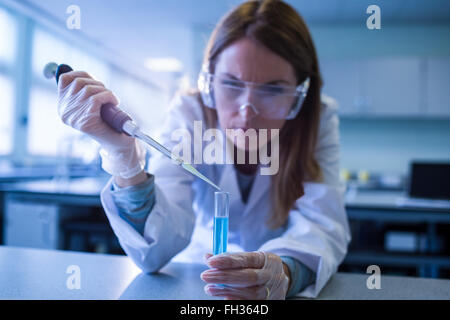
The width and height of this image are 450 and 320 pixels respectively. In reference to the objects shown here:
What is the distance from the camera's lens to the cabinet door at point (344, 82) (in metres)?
3.98

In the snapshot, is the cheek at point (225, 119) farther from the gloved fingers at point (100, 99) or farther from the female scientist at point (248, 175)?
the gloved fingers at point (100, 99)

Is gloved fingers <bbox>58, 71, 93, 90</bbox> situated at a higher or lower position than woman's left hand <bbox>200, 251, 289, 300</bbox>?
higher

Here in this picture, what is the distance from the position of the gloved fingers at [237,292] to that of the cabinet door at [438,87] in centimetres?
393

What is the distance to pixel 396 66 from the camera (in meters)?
3.90

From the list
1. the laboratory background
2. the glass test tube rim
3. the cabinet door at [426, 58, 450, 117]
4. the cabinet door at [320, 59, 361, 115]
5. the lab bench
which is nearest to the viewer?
the glass test tube rim

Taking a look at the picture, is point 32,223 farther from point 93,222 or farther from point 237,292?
point 237,292

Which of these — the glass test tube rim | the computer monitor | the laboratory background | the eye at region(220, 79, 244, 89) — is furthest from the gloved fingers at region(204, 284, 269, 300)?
the computer monitor

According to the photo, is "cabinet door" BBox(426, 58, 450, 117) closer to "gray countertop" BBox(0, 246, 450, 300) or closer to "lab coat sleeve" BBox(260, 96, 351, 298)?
"lab coat sleeve" BBox(260, 96, 351, 298)

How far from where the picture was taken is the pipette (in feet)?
1.90

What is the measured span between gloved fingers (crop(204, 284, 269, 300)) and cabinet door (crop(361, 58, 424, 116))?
146 inches

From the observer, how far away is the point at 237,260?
0.58 meters

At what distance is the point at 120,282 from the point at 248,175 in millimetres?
458

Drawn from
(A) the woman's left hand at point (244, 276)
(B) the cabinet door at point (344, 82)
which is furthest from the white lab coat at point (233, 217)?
(B) the cabinet door at point (344, 82)

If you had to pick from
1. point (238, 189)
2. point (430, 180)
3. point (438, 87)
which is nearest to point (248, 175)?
point (238, 189)
